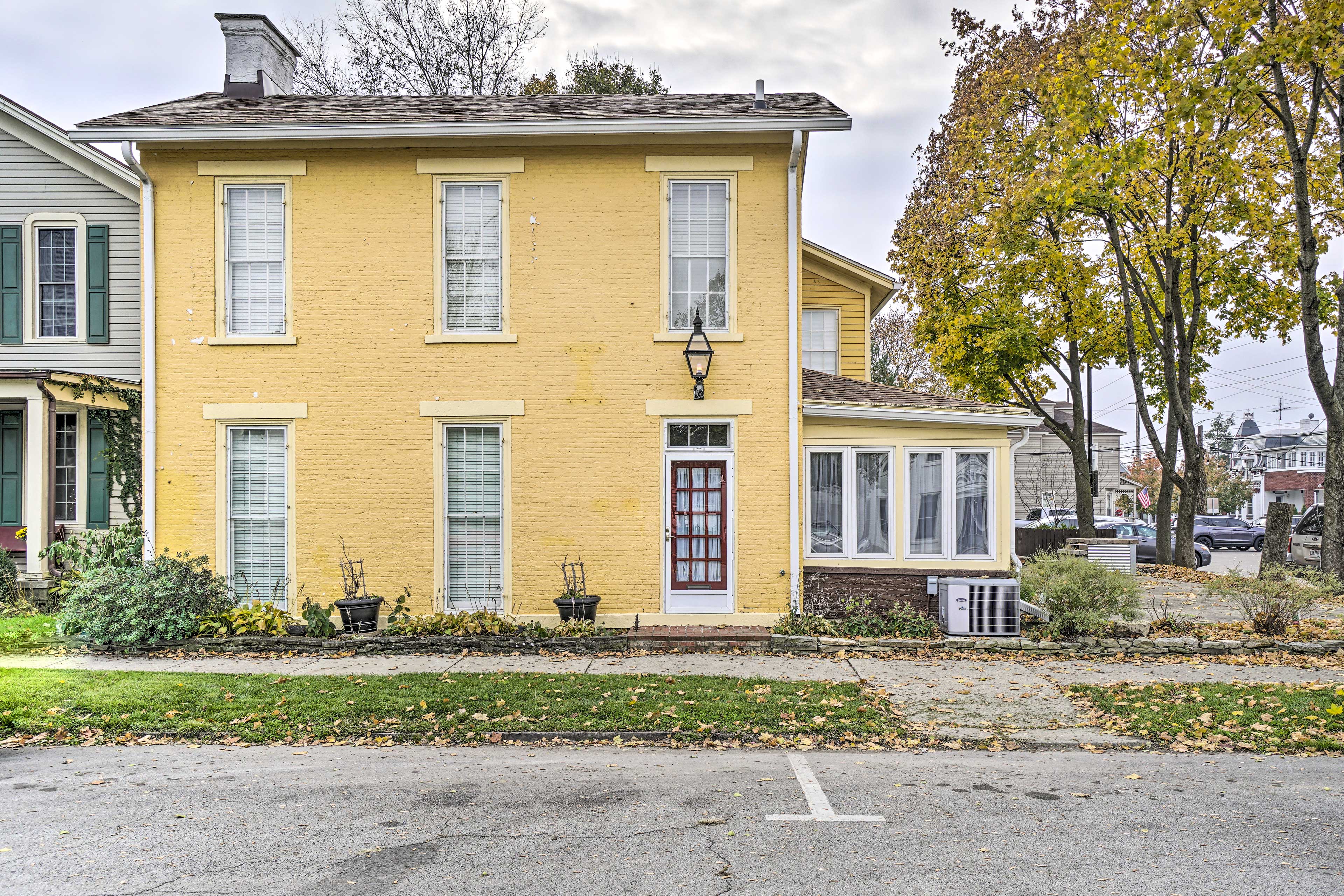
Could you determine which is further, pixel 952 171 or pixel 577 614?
pixel 952 171

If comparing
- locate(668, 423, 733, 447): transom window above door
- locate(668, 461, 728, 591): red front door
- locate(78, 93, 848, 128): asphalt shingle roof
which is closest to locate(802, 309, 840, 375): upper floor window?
locate(78, 93, 848, 128): asphalt shingle roof

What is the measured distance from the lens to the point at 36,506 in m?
12.7

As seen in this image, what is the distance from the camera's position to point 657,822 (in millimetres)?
5258

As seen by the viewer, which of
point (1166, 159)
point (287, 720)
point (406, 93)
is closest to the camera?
point (287, 720)

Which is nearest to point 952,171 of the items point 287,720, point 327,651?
point 327,651

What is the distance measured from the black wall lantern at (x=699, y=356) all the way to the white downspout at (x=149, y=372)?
715 cm

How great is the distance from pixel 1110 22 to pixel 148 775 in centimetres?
1905

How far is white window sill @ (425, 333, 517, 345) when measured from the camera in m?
11.5

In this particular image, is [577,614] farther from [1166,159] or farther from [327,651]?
[1166,159]

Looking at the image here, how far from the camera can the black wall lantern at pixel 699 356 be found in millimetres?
11211

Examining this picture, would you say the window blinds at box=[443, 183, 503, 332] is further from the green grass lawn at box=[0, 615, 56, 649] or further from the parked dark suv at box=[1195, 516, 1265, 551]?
the parked dark suv at box=[1195, 516, 1265, 551]

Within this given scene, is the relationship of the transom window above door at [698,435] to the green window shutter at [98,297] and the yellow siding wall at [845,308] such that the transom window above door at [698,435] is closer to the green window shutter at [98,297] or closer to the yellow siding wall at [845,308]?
the yellow siding wall at [845,308]

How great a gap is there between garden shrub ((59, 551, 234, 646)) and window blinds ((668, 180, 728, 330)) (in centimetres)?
713

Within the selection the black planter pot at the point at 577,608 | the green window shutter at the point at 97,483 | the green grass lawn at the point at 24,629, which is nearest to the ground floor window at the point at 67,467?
the green window shutter at the point at 97,483
